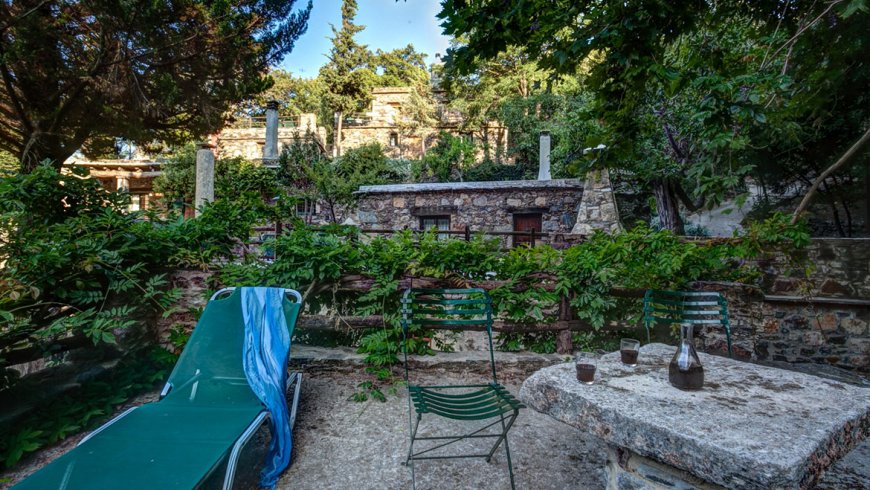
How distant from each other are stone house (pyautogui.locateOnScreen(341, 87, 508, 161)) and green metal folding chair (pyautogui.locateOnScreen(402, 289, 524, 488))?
1466 cm

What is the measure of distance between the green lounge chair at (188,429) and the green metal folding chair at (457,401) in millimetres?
737

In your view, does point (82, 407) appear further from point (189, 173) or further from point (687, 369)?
point (189, 173)

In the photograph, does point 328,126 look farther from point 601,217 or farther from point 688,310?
point 688,310

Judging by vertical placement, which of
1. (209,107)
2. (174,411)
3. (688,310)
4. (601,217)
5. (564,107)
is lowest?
(174,411)

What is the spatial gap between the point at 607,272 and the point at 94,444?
3222 millimetres

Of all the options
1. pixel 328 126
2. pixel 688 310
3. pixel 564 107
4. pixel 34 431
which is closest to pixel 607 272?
pixel 688 310

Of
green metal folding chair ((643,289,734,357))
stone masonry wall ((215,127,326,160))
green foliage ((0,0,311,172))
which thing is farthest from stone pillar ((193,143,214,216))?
green metal folding chair ((643,289,734,357))

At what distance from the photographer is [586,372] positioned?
1.71 meters

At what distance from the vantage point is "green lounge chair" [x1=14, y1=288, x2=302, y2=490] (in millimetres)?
1484

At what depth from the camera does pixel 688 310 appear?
2965mm

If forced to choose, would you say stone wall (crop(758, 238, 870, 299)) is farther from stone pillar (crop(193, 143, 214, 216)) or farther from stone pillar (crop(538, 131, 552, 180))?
stone pillar (crop(193, 143, 214, 216))

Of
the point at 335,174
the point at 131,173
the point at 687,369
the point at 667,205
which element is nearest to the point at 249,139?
the point at 131,173

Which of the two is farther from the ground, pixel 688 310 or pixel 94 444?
pixel 688 310

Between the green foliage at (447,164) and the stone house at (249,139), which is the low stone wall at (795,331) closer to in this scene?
the green foliage at (447,164)
